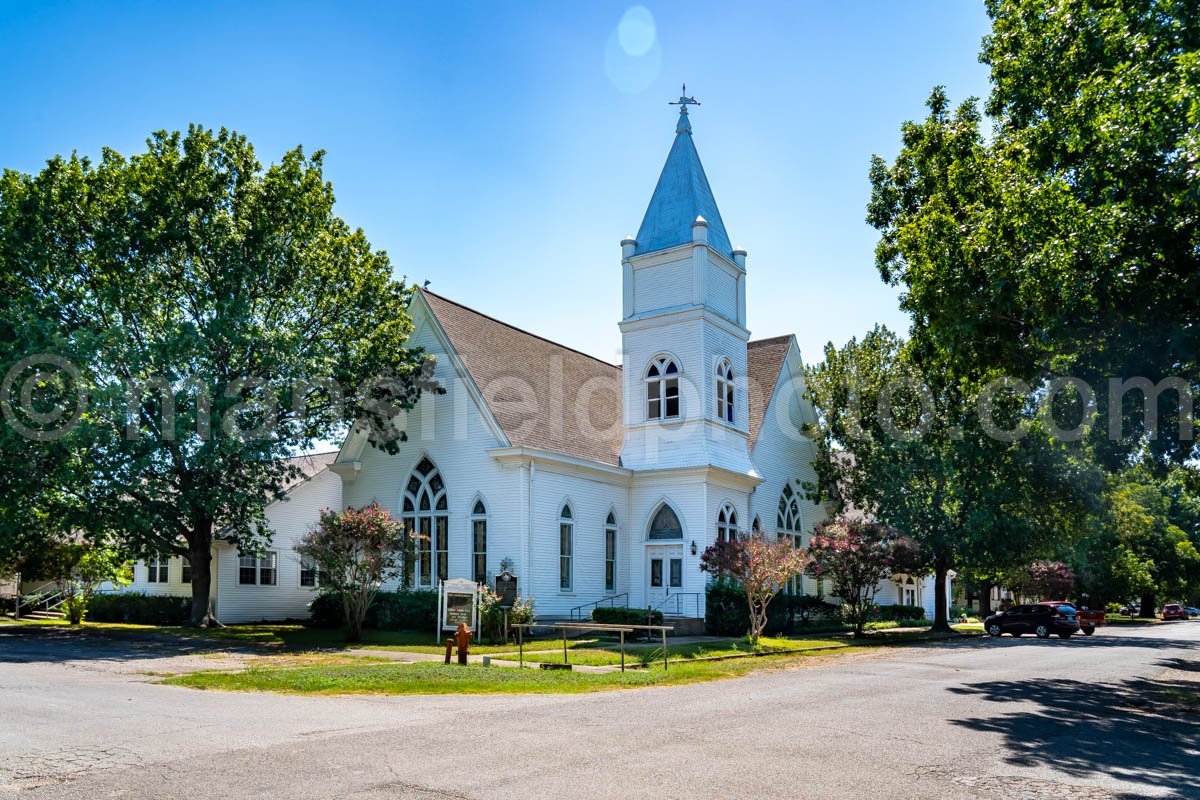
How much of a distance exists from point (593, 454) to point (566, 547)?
3.35 m

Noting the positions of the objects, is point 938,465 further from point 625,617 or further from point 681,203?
point 625,617

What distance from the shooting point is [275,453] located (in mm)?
27031

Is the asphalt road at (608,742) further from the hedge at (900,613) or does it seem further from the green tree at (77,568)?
the hedge at (900,613)

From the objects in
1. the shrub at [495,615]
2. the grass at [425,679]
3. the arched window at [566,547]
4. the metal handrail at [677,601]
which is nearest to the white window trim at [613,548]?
the metal handrail at [677,601]

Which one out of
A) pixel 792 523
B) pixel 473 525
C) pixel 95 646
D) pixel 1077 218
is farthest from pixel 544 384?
pixel 1077 218

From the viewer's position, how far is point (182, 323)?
24969mm

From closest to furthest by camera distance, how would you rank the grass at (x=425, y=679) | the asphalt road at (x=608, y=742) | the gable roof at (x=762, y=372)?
1. the asphalt road at (x=608, y=742)
2. the grass at (x=425, y=679)
3. the gable roof at (x=762, y=372)

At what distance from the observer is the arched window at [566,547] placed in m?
29.3

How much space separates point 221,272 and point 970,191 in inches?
785

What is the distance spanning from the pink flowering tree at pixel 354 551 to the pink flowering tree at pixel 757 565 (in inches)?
363

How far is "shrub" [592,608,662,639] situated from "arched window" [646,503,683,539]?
11.9 ft

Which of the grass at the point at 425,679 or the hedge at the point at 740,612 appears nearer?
the grass at the point at 425,679

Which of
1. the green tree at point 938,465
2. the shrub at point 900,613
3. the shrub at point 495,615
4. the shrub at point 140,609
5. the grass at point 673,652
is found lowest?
the shrub at point 900,613

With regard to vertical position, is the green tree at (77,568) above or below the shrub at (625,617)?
above
